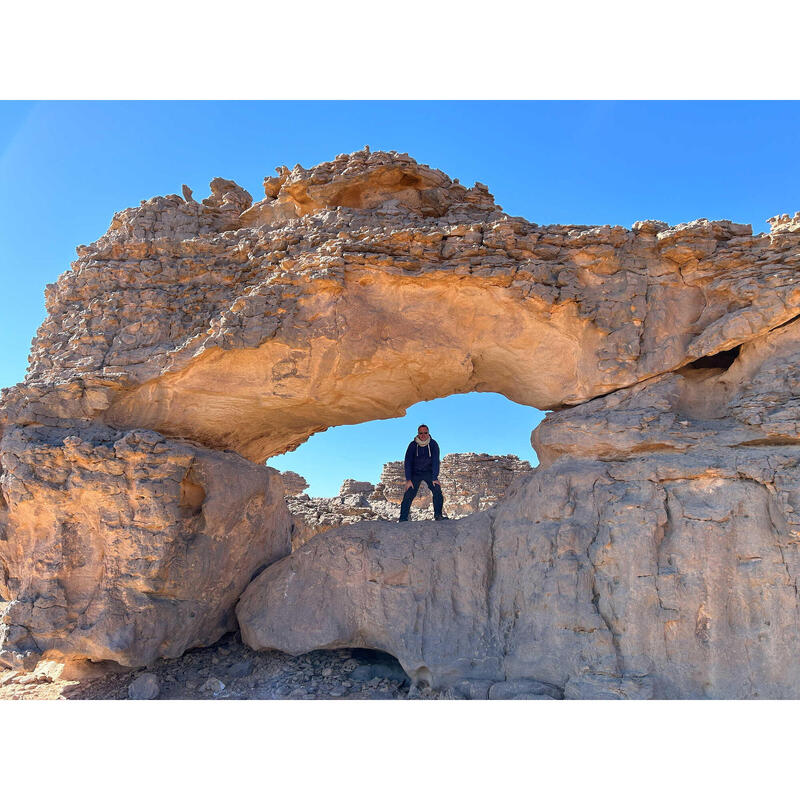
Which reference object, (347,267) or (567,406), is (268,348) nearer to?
(347,267)

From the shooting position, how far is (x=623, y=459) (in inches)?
227

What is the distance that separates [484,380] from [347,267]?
2225mm

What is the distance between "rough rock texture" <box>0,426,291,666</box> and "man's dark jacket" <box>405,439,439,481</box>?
9.31ft

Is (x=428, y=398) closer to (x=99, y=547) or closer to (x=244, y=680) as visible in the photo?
(x=244, y=680)

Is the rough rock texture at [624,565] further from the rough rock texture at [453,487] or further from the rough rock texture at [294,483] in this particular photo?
the rough rock texture at [294,483]

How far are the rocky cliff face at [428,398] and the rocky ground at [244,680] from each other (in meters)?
0.29

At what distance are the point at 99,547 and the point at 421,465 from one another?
13.4 feet

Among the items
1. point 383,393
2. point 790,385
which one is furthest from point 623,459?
point 383,393

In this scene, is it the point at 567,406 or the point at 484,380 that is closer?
the point at 567,406

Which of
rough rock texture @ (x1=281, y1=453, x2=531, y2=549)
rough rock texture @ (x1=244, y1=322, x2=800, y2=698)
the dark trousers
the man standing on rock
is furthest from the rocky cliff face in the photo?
rough rock texture @ (x1=281, y1=453, x2=531, y2=549)

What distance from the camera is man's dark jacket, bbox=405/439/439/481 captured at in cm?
809

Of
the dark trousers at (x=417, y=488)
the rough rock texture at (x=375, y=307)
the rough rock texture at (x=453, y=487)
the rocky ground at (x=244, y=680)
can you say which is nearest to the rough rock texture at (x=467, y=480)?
the rough rock texture at (x=453, y=487)

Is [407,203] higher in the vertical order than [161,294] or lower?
higher

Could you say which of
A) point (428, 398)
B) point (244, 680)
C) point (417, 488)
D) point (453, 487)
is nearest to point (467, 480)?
point (453, 487)
